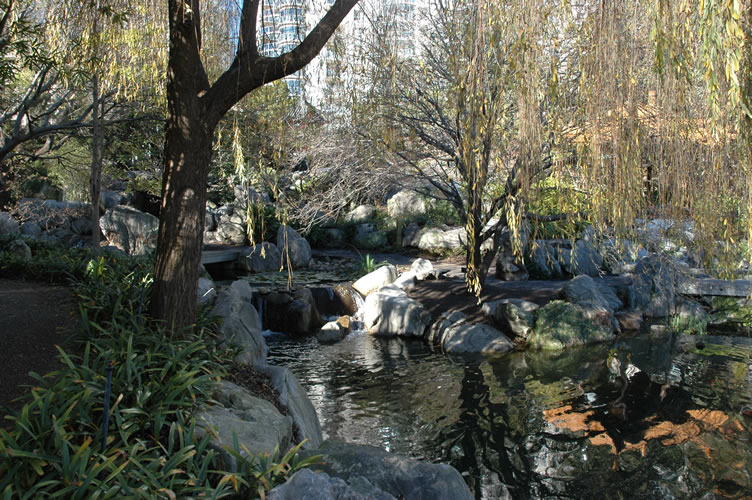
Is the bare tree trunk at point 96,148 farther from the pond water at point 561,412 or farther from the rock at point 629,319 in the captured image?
the rock at point 629,319

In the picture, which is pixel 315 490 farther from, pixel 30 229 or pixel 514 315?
pixel 30 229

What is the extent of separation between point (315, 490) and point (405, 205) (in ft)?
58.2

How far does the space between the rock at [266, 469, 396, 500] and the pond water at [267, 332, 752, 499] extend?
2415mm

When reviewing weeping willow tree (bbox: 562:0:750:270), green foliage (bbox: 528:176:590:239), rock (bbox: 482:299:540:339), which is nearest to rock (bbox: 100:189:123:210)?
rock (bbox: 482:299:540:339)

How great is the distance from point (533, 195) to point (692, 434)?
352 centimetres

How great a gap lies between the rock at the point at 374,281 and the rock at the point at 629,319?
5.03 metres

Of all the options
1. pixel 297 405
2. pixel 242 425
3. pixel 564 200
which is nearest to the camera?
pixel 242 425

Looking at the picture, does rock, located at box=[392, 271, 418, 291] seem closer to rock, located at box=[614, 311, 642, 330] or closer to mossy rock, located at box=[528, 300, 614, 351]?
mossy rock, located at box=[528, 300, 614, 351]

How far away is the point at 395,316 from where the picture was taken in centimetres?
1096

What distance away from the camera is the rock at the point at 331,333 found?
10.7 meters

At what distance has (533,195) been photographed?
185 inches

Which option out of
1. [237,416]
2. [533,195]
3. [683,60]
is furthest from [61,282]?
[683,60]

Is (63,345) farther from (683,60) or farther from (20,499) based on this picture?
(683,60)

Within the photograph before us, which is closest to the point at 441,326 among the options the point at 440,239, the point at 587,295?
the point at 587,295
